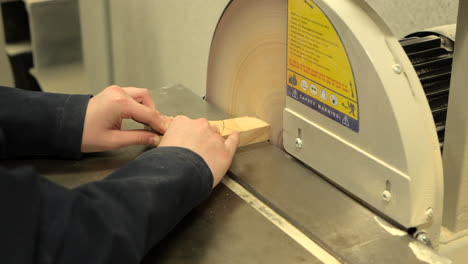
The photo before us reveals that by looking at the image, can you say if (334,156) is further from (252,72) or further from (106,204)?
(106,204)

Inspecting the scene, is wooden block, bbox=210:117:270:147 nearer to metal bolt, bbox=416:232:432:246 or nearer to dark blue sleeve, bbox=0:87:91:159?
dark blue sleeve, bbox=0:87:91:159

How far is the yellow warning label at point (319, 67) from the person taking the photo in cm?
84

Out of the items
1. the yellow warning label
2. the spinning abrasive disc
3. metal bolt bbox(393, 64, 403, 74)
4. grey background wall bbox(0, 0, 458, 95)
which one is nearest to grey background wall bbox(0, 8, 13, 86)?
grey background wall bbox(0, 0, 458, 95)

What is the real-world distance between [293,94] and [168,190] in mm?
302

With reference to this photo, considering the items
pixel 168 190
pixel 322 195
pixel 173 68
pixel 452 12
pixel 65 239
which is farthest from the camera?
pixel 173 68

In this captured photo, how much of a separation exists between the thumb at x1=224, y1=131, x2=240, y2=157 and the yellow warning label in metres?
0.11

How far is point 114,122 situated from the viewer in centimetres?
99

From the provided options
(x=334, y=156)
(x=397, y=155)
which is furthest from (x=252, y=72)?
(x=397, y=155)

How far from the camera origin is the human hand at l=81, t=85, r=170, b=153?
0.97 meters

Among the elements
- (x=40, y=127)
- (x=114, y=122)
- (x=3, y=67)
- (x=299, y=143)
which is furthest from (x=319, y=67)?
(x=3, y=67)

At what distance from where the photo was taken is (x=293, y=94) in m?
0.97

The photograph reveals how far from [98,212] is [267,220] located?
0.25 meters

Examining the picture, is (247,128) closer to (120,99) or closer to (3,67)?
(120,99)

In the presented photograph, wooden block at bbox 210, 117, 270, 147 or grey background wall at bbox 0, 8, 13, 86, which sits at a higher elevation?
wooden block at bbox 210, 117, 270, 147
